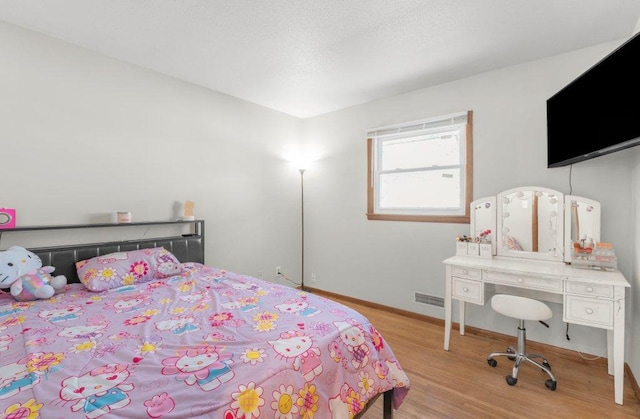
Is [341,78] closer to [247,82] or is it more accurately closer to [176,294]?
[247,82]

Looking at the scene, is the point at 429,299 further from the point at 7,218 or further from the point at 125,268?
the point at 7,218

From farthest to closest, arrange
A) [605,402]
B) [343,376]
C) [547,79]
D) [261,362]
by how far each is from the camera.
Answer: [547,79] → [605,402] → [343,376] → [261,362]

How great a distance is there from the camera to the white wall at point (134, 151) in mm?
2189

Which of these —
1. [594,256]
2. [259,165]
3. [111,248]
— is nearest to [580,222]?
[594,256]

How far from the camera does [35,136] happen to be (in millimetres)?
2227

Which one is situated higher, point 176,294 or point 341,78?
point 341,78

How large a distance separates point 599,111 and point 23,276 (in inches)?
148

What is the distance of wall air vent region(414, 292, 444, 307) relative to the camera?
10.3 ft

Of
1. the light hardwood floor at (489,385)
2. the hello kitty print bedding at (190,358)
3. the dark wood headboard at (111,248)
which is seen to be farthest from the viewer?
the dark wood headboard at (111,248)

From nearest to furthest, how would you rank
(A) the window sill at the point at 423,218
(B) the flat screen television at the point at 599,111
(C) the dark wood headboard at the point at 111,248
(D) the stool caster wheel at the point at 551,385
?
(B) the flat screen television at the point at 599,111, (D) the stool caster wheel at the point at 551,385, (C) the dark wood headboard at the point at 111,248, (A) the window sill at the point at 423,218

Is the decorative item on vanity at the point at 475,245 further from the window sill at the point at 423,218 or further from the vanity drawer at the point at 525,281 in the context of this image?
the vanity drawer at the point at 525,281

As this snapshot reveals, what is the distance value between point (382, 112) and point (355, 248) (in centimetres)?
171

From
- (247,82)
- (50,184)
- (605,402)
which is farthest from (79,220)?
(605,402)

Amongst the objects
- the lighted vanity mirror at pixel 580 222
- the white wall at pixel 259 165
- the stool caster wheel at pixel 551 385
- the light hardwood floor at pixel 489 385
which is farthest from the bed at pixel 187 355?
the lighted vanity mirror at pixel 580 222
